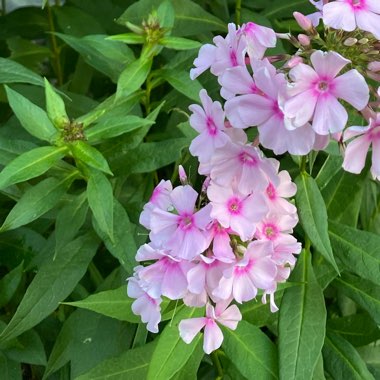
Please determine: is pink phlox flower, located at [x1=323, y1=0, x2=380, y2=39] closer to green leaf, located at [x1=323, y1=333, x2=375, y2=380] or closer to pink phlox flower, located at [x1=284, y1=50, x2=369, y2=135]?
pink phlox flower, located at [x1=284, y1=50, x2=369, y2=135]

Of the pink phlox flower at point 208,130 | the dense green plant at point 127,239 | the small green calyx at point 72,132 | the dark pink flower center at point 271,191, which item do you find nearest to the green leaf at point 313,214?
the dense green plant at point 127,239

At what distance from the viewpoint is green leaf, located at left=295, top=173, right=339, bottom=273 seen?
0.94 meters

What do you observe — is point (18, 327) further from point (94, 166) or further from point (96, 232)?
point (94, 166)

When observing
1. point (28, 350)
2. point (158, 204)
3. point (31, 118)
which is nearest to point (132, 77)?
point (31, 118)

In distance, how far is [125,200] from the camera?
1273mm

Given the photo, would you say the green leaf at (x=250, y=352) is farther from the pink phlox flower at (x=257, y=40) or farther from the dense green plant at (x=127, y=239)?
the pink phlox flower at (x=257, y=40)

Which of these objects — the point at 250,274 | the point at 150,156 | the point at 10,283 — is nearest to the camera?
the point at 250,274

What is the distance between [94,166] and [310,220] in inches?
11.7

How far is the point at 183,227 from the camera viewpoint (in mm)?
846

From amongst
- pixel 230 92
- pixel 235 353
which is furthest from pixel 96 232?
pixel 230 92

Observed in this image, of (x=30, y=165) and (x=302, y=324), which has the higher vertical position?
(x=30, y=165)

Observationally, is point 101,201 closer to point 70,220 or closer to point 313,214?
point 70,220

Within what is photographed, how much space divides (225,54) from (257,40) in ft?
0.14

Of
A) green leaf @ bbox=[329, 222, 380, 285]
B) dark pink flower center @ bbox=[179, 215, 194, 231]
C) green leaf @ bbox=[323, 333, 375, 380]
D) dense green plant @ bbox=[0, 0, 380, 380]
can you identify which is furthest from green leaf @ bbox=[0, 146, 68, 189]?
green leaf @ bbox=[323, 333, 375, 380]
